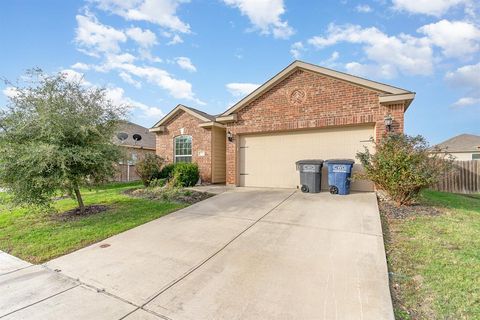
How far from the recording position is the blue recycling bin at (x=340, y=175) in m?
7.76

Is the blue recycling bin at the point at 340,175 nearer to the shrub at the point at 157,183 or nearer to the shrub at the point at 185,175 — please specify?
the shrub at the point at 185,175

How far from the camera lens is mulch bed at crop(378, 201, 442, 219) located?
5715 millimetres

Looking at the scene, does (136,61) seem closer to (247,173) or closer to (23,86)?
(23,86)

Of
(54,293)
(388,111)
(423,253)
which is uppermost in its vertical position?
(388,111)

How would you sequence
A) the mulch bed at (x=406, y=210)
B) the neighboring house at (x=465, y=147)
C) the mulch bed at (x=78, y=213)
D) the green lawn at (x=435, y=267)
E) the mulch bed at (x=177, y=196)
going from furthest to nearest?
the neighboring house at (x=465, y=147) → the mulch bed at (x=177, y=196) → the mulch bed at (x=78, y=213) → the mulch bed at (x=406, y=210) → the green lawn at (x=435, y=267)

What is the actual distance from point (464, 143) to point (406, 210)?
2460cm

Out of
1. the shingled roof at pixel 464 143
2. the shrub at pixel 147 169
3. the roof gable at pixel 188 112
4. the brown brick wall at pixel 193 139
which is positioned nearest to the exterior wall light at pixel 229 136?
the brown brick wall at pixel 193 139

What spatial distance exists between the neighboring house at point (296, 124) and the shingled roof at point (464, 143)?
19147mm

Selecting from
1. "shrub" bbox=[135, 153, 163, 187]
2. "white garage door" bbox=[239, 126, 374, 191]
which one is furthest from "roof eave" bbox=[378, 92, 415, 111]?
"shrub" bbox=[135, 153, 163, 187]

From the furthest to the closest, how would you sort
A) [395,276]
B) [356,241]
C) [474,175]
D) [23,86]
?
[474,175], [23,86], [356,241], [395,276]

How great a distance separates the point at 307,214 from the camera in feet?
18.9

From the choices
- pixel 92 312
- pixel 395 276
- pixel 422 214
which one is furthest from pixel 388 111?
pixel 92 312

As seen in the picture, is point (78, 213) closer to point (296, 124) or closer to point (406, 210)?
point (296, 124)

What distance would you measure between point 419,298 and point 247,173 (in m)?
8.05
